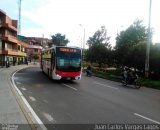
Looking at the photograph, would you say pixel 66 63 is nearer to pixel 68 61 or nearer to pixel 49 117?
pixel 68 61

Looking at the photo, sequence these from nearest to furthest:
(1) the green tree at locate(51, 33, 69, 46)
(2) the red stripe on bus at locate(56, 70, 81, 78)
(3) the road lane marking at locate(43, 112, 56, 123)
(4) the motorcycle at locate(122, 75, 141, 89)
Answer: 1. (3) the road lane marking at locate(43, 112, 56, 123)
2. (2) the red stripe on bus at locate(56, 70, 81, 78)
3. (4) the motorcycle at locate(122, 75, 141, 89)
4. (1) the green tree at locate(51, 33, 69, 46)

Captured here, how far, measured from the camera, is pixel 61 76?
78.4 ft

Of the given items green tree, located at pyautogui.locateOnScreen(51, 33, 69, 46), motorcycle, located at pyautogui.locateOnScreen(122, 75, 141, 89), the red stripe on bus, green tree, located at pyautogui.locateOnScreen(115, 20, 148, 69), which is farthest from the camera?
green tree, located at pyautogui.locateOnScreen(51, 33, 69, 46)

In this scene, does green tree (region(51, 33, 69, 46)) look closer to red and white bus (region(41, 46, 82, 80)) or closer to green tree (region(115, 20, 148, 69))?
green tree (region(115, 20, 148, 69))

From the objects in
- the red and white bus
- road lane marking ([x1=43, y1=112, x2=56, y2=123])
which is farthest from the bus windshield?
road lane marking ([x1=43, y1=112, x2=56, y2=123])

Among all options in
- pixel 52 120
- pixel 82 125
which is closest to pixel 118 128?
pixel 82 125

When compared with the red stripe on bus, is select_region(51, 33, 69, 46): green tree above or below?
above

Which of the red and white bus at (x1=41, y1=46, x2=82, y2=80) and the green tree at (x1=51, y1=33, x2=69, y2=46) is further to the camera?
the green tree at (x1=51, y1=33, x2=69, y2=46)

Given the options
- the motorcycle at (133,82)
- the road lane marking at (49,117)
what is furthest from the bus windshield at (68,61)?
the road lane marking at (49,117)

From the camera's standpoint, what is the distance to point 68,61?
2428 cm

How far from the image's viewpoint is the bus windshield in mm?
24062

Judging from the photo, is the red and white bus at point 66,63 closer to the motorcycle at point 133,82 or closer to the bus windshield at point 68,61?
the bus windshield at point 68,61

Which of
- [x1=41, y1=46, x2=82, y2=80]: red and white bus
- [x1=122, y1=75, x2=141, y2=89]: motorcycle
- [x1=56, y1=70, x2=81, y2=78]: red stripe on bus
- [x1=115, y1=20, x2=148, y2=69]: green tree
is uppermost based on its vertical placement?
[x1=115, y1=20, x2=148, y2=69]: green tree

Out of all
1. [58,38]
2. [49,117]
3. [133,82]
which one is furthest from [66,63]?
[58,38]
